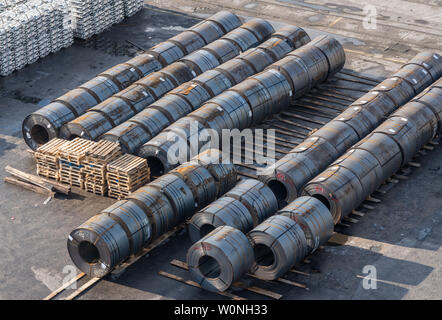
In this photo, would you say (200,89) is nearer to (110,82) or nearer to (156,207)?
(110,82)

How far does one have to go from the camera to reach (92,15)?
44938 millimetres

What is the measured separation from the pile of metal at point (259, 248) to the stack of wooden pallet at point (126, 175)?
16.0 feet

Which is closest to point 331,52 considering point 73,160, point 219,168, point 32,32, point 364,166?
point 364,166

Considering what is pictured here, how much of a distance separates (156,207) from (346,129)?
9.15m

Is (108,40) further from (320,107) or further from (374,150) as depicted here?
(374,150)

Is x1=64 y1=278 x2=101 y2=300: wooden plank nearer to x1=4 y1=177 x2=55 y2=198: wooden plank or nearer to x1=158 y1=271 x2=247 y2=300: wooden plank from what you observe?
x1=158 y1=271 x2=247 y2=300: wooden plank

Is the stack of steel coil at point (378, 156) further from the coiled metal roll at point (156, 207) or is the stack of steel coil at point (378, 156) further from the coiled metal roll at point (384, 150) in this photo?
the coiled metal roll at point (156, 207)

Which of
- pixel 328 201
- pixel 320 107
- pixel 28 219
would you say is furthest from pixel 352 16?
pixel 28 219

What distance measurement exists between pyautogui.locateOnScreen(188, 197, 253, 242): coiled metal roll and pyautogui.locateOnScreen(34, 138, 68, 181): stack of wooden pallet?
7.34 metres

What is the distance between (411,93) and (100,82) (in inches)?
554

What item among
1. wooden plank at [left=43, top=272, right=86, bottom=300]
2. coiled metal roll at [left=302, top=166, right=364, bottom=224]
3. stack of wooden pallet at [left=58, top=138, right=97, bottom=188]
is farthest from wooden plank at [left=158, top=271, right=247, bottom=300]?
stack of wooden pallet at [left=58, top=138, right=97, bottom=188]

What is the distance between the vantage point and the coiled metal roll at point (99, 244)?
26.6 m

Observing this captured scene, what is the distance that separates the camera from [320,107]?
3819cm

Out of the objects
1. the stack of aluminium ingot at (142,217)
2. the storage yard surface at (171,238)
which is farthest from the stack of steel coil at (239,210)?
the storage yard surface at (171,238)
